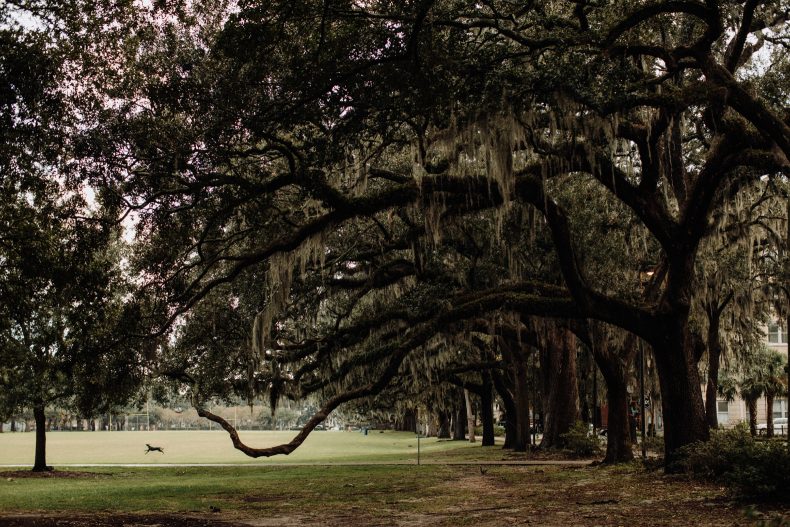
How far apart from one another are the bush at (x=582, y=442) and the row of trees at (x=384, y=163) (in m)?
4.72

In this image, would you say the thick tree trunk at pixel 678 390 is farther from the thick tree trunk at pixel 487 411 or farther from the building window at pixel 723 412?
the building window at pixel 723 412

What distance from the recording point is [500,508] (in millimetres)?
12812

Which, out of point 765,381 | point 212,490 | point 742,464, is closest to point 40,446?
point 212,490

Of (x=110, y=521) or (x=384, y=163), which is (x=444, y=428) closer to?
→ (x=384, y=163)

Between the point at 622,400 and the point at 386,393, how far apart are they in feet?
45.1

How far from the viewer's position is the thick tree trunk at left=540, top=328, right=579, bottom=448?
26828 millimetres

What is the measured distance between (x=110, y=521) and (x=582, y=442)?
1730 centimetres

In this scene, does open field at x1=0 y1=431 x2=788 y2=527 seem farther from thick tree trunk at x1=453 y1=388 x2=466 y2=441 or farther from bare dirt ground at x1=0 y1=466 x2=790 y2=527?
thick tree trunk at x1=453 y1=388 x2=466 y2=441

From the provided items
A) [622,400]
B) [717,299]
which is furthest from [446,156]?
[717,299]

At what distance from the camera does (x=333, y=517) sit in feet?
40.8

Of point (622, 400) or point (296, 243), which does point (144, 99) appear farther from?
point (622, 400)

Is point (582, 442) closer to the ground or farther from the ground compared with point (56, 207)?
closer to the ground

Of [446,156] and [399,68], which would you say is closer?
[399,68]

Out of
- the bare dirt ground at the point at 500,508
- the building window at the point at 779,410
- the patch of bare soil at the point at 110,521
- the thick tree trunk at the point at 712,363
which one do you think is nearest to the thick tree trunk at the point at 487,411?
the thick tree trunk at the point at 712,363
